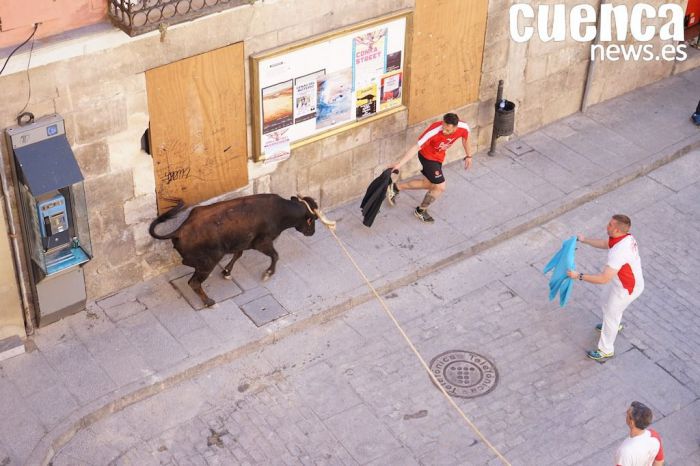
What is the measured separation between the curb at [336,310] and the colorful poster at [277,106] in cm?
212

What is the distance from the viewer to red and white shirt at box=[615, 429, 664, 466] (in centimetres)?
863

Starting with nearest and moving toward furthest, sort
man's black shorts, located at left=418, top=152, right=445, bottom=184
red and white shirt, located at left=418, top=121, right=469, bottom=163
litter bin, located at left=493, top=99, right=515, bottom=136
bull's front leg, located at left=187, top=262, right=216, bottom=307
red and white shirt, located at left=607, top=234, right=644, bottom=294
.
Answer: red and white shirt, located at left=607, top=234, right=644, bottom=294 < bull's front leg, located at left=187, top=262, right=216, bottom=307 < red and white shirt, located at left=418, top=121, right=469, bottom=163 < man's black shorts, located at left=418, top=152, right=445, bottom=184 < litter bin, located at left=493, top=99, right=515, bottom=136

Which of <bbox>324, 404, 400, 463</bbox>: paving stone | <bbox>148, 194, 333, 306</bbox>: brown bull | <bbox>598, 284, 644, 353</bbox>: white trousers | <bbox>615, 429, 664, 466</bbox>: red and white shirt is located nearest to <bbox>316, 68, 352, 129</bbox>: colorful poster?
<bbox>148, 194, 333, 306</bbox>: brown bull

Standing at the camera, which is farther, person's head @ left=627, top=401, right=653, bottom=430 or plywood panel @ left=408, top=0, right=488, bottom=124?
plywood panel @ left=408, top=0, right=488, bottom=124

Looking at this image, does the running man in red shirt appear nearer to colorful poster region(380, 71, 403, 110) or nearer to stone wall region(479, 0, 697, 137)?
colorful poster region(380, 71, 403, 110)

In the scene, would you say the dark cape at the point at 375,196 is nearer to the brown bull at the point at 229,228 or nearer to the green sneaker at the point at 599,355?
the brown bull at the point at 229,228

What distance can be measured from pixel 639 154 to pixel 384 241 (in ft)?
14.2

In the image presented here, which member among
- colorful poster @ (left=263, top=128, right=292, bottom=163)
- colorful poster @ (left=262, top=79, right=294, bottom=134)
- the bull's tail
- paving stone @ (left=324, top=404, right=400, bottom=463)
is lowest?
paving stone @ (left=324, top=404, right=400, bottom=463)

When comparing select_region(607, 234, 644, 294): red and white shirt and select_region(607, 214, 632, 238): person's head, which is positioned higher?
select_region(607, 214, 632, 238): person's head

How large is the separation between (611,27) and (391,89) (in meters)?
4.04

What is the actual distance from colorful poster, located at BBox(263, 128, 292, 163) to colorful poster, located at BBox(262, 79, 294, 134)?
76mm

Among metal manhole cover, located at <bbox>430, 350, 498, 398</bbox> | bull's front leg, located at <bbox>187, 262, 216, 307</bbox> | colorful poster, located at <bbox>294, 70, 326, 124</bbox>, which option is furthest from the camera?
colorful poster, located at <bbox>294, 70, 326, 124</bbox>

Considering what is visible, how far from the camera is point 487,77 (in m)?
14.2

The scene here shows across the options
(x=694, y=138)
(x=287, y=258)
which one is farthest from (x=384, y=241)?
(x=694, y=138)
